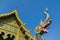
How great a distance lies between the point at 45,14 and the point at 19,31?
3875mm

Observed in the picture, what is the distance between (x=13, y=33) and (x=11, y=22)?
1384 mm

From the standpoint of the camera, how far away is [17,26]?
27156 millimetres

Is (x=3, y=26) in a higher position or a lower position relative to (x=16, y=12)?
lower

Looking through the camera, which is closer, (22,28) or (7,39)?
(7,39)

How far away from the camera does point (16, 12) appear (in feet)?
91.0

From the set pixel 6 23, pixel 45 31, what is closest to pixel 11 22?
pixel 6 23

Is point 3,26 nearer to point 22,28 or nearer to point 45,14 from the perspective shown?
point 22,28

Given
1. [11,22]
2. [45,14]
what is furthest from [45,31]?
[11,22]

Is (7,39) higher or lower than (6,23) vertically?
lower

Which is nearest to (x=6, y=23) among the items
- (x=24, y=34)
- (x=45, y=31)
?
(x=24, y=34)

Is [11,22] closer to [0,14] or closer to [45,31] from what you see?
[0,14]

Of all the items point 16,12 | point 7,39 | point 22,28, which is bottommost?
point 7,39

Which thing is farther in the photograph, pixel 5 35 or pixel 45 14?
pixel 45 14

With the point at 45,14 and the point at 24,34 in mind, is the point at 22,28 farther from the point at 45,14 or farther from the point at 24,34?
the point at 45,14
